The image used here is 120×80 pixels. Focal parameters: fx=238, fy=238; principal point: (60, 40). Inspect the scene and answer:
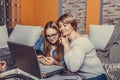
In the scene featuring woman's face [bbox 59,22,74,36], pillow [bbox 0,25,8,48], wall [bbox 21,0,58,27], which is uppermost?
woman's face [bbox 59,22,74,36]

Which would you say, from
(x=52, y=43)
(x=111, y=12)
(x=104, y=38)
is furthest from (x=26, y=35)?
(x=52, y=43)

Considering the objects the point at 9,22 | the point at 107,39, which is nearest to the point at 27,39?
the point at 9,22

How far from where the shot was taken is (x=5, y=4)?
4.70 metres

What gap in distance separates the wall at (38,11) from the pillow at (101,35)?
150 centimetres

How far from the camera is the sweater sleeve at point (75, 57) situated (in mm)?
1636

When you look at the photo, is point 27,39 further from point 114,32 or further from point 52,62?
point 52,62

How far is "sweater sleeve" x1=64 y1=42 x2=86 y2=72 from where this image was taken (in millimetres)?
1636

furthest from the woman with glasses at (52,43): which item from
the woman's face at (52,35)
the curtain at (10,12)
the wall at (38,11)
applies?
the wall at (38,11)

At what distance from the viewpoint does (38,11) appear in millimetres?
5336

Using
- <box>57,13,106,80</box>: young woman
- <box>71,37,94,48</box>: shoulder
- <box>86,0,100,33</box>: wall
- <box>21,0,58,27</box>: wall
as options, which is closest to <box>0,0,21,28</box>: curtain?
<box>21,0,58,27</box>: wall

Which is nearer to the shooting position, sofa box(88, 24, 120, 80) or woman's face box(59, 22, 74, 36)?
woman's face box(59, 22, 74, 36)

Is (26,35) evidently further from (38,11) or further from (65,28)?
(65,28)

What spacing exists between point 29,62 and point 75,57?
0.35 meters

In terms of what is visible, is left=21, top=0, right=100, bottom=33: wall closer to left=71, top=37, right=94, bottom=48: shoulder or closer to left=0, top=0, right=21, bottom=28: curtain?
left=0, top=0, right=21, bottom=28: curtain
